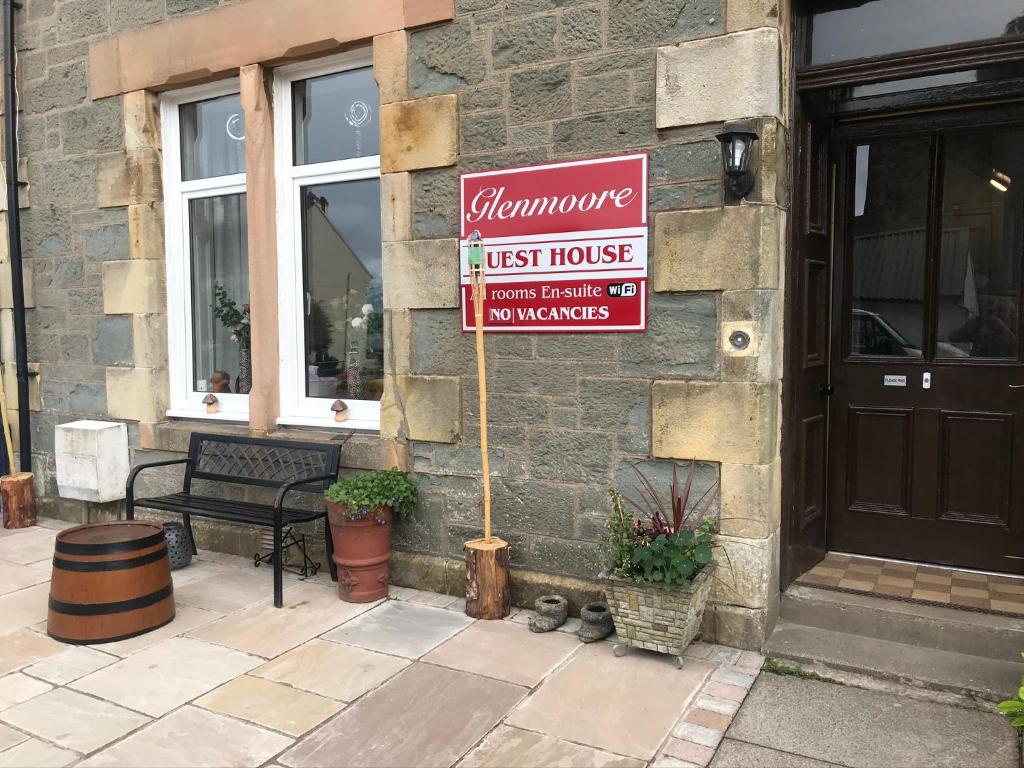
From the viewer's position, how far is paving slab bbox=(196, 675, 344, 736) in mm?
3209

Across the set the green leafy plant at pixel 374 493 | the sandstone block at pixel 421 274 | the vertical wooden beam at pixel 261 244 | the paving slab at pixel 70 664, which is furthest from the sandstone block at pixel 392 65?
the paving slab at pixel 70 664

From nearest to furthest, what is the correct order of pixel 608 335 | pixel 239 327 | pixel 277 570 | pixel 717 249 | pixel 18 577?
pixel 717 249 < pixel 608 335 < pixel 277 570 < pixel 18 577 < pixel 239 327

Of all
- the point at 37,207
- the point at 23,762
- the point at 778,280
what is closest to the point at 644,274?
the point at 778,280

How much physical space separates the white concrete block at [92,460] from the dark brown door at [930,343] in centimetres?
475

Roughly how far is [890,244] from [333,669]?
11.8 feet

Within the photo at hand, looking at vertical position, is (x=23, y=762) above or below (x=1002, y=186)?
below

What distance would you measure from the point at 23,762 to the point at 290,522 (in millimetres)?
1759

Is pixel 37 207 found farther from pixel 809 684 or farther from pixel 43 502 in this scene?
pixel 809 684

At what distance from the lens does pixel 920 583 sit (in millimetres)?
4234

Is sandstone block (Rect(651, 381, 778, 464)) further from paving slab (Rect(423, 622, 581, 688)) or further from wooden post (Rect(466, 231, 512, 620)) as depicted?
paving slab (Rect(423, 622, 581, 688))

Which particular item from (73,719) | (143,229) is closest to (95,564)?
(73,719)

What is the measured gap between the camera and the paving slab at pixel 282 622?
3986 mm

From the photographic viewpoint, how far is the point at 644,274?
156 inches

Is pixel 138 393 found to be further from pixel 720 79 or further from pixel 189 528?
pixel 720 79
